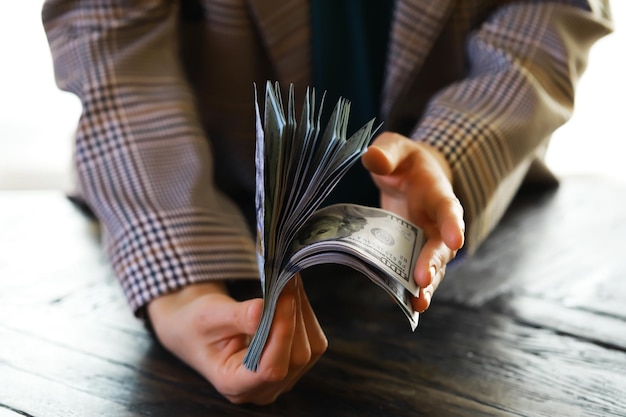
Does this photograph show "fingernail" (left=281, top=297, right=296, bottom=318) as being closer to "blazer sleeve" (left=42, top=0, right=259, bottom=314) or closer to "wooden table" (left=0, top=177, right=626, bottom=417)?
"wooden table" (left=0, top=177, right=626, bottom=417)

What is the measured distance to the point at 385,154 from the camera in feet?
2.27

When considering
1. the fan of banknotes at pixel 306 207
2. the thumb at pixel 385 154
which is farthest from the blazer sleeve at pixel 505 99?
the fan of banknotes at pixel 306 207

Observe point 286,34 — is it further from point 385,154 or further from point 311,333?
point 311,333

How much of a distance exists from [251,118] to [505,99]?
38 cm

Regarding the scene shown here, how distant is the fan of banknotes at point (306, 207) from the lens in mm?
521

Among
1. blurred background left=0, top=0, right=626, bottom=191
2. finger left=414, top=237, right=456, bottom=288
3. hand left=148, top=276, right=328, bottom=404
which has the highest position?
finger left=414, top=237, right=456, bottom=288

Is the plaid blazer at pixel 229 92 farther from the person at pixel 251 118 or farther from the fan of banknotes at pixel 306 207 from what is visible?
the fan of banknotes at pixel 306 207

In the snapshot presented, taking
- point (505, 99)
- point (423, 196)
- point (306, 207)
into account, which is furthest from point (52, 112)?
point (306, 207)

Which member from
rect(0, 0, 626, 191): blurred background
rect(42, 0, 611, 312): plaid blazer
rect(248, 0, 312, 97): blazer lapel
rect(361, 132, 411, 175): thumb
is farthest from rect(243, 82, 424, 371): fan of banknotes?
rect(0, 0, 626, 191): blurred background

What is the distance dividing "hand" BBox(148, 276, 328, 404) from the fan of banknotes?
0.11ft

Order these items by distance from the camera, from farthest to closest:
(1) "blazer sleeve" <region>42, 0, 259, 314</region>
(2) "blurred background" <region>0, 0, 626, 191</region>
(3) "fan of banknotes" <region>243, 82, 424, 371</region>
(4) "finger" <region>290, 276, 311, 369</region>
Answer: (2) "blurred background" <region>0, 0, 626, 191</region>
(1) "blazer sleeve" <region>42, 0, 259, 314</region>
(4) "finger" <region>290, 276, 311, 369</region>
(3) "fan of banknotes" <region>243, 82, 424, 371</region>

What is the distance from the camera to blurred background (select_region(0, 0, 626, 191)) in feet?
6.23

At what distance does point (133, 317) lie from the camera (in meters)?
0.82

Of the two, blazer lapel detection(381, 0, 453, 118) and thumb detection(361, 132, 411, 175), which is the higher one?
thumb detection(361, 132, 411, 175)
